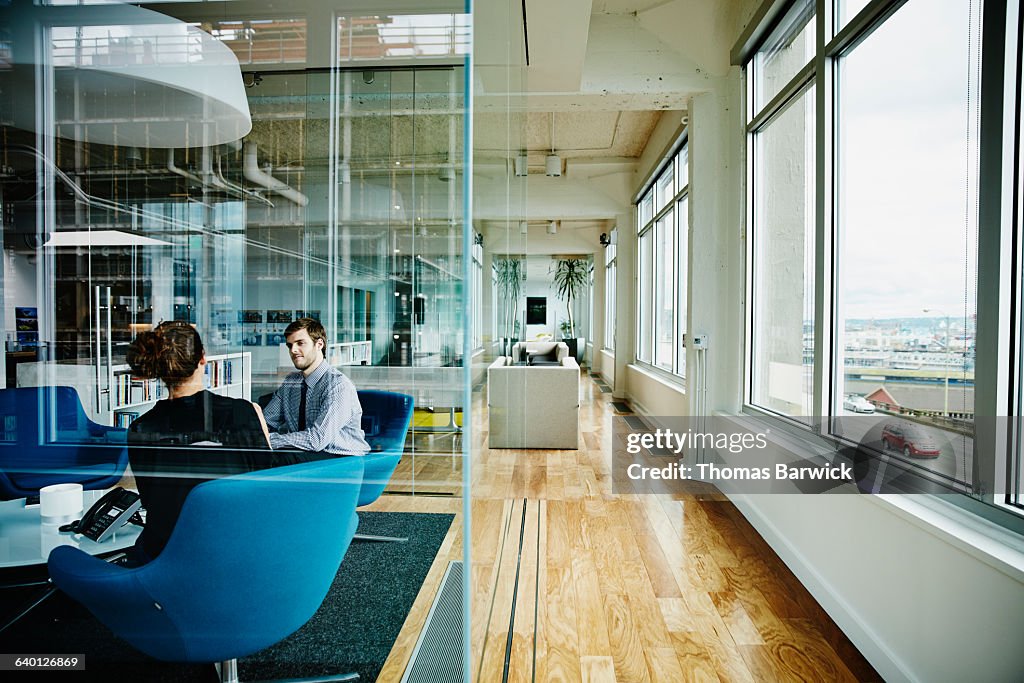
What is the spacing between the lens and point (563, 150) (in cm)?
821

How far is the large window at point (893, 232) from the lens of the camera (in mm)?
1804

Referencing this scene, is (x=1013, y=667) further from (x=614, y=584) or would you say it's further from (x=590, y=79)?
(x=590, y=79)

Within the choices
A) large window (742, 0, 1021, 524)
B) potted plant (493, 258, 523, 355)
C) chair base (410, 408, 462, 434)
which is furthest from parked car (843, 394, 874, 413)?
chair base (410, 408, 462, 434)

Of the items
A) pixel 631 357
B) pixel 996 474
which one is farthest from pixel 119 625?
pixel 631 357

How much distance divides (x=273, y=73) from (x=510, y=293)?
1.81 meters

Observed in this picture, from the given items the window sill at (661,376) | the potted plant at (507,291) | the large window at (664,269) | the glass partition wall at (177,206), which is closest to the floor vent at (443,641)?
A: the glass partition wall at (177,206)

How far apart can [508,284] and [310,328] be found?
1.64 meters

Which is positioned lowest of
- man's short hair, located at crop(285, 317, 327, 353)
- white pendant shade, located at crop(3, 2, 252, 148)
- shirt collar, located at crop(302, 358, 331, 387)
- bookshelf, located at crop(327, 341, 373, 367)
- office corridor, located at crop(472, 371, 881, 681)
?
office corridor, located at crop(472, 371, 881, 681)

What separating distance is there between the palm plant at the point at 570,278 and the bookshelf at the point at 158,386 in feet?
47.7

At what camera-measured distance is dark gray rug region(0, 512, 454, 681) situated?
1.26 metres

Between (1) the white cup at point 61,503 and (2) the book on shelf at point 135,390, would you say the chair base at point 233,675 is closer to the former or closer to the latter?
(1) the white cup at point 61,503

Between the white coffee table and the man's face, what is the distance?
520 millimetres

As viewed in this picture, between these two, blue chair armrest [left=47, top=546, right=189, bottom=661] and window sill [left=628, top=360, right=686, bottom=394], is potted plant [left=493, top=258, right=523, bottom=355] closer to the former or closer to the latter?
blue chair armrest [left=47, top=546, right=189, bottom=661]

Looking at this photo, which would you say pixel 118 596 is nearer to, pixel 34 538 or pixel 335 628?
pixel 34 538
